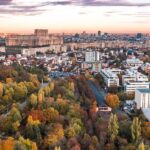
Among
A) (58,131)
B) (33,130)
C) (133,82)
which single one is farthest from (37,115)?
(133,82)

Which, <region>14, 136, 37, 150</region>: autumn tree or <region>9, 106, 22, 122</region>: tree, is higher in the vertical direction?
<region>9, 106, 22, 122</region>: tree

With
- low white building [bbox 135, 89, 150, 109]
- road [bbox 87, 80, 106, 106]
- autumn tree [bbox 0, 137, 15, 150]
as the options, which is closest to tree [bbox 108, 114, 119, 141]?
autumn tree [bbox 0, 137, 15, 150]

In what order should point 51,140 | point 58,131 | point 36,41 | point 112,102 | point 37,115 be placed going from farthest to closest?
1. point 36,41
2. point 112,102
3. point 37,115
4. point 58,131
5. point 51,140

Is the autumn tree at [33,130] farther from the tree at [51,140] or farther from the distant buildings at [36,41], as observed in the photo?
the distant buildings at [36,41]

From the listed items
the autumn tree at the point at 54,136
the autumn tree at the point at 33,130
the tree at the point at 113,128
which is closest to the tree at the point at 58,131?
the autumn tree at the point at 54,136

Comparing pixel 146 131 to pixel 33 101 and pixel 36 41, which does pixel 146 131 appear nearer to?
pixel 33 101

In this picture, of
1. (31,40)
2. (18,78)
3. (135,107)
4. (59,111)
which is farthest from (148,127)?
(31,40)

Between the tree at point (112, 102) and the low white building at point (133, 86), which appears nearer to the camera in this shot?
the tree at point (112, 102)

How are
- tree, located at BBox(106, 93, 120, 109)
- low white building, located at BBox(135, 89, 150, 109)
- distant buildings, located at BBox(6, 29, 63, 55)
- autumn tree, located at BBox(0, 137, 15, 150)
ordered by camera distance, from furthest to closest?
distant buildings, located at BBox(6, 29, 63, 55), low white building, located at BBox(135, 89, 150, 109), tree, located at BBox(106, 93, 120, 109), autumn tree, located at BBox(0, 137, 15, 150)

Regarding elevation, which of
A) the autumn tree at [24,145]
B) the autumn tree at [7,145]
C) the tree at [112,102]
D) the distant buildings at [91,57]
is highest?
the autumn tree at [7,145]

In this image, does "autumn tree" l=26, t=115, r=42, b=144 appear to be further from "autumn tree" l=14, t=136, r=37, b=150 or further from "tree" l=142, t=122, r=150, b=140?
"tree" l=142, t=122, r=150, b=140

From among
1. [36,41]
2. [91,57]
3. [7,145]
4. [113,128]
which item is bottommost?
[91,57]
